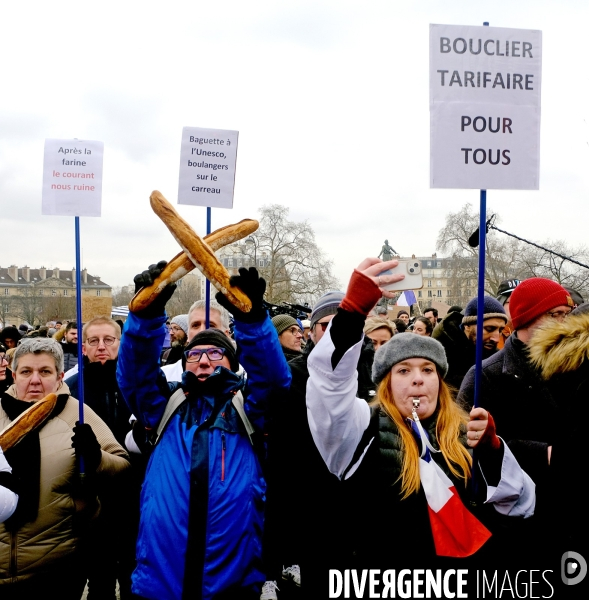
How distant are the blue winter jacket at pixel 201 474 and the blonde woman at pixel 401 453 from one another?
454 millimetres

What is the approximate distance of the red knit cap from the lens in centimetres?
371

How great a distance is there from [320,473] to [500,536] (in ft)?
2.99

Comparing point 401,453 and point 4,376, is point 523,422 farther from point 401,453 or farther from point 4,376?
point 4,376

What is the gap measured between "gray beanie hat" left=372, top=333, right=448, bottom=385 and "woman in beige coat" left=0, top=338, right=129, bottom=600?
1494 millimetres

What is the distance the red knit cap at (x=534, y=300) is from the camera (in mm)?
3705

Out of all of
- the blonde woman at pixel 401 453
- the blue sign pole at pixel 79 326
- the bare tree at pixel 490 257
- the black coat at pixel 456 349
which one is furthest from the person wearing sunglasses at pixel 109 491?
the bare tree at pixel 490 257

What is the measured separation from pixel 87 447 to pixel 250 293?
1178mm

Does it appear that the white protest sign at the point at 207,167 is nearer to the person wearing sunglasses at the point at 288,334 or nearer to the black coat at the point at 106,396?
the person wearing sunglasses at the point at 288,334

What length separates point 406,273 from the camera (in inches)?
90.8

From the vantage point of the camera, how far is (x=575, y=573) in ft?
8.85

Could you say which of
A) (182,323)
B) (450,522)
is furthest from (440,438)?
(182,323)

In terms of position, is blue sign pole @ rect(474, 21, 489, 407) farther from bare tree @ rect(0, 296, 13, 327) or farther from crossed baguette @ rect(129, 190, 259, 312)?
bare tree @ rect(0, 296, 13, 327)

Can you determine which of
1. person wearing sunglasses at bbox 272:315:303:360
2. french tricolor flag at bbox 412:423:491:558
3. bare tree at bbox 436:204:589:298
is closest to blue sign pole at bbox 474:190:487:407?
french tricolor flag at bbox 412:423:491:558

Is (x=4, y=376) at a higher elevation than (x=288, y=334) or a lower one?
lower
